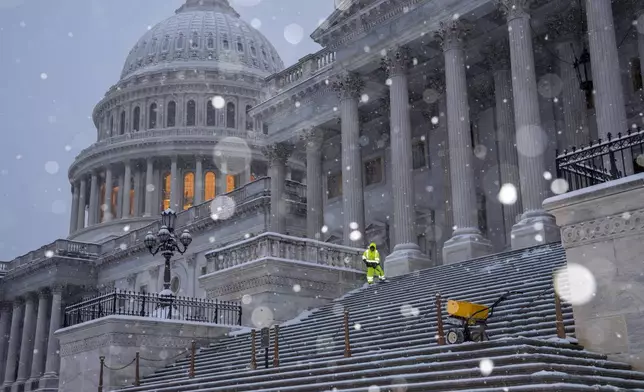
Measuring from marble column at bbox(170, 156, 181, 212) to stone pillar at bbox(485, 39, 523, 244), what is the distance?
49.8 meters

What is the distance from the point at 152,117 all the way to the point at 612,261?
78430 mm

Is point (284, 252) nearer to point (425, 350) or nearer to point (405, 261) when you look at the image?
point (405, 261)

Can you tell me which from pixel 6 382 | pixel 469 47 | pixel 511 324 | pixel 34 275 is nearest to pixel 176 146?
pixel 34 275

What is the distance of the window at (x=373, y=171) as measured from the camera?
4150 centimetres

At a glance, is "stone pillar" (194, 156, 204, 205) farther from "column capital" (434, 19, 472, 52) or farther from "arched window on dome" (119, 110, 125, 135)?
"column capital" (434, 19, 472, 52)

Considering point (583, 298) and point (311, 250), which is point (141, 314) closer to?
point (311, 250)

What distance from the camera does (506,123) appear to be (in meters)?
32.6

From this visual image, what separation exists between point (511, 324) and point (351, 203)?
1849cm

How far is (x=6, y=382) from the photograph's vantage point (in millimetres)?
66875

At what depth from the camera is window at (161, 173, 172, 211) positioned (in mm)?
80787

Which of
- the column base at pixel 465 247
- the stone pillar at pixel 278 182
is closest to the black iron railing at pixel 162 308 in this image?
the column base at pixel 465 247

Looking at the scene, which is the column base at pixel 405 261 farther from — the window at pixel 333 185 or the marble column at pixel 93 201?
the marble column at pixel 93 201

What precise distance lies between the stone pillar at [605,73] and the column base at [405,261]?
8332 millimetres

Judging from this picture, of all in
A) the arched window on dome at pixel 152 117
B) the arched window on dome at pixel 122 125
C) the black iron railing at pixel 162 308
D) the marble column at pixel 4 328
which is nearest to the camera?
the black iron railing at pixel 162 308
